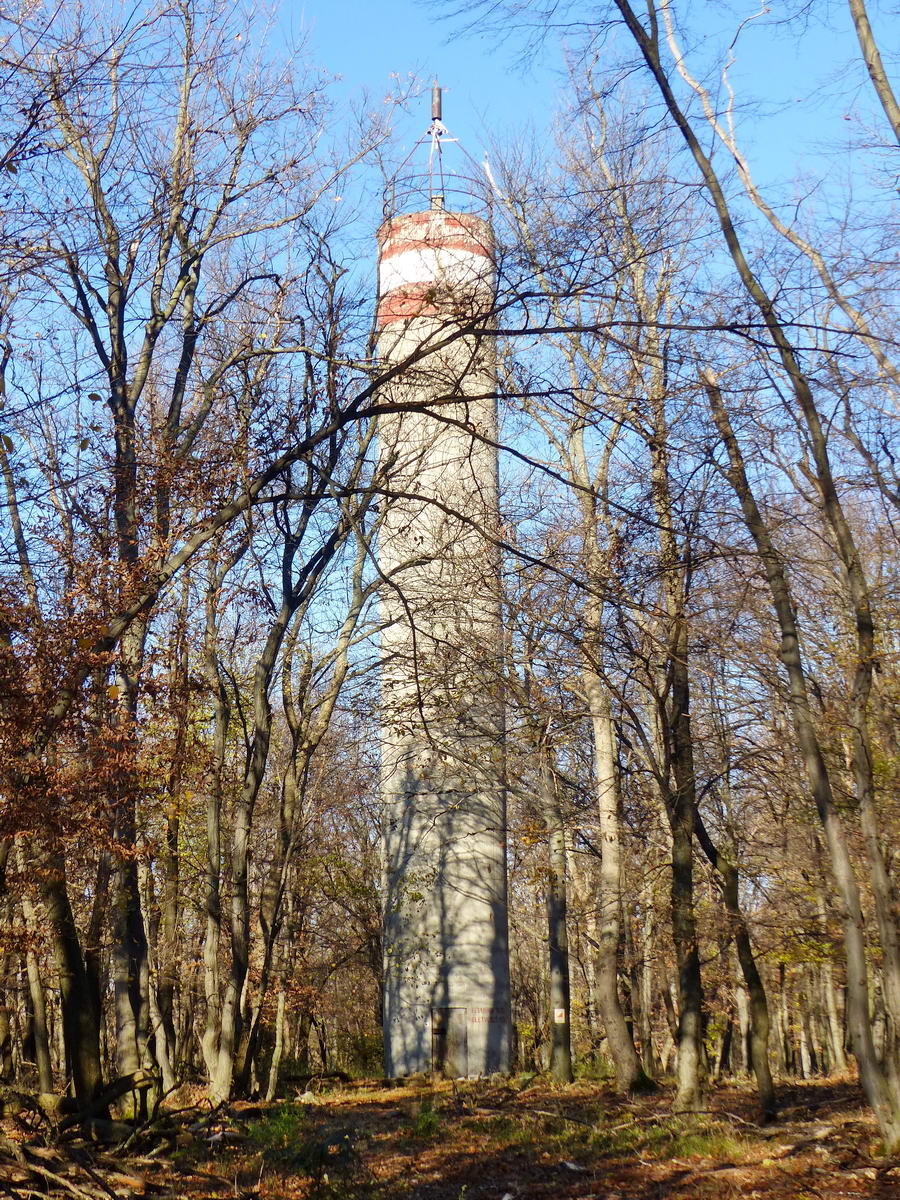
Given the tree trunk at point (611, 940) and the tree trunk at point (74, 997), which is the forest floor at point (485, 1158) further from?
the tree trunk at point (611, 940)

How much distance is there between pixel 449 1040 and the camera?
1967cm

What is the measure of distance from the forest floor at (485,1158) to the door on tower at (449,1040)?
6497 millimetres

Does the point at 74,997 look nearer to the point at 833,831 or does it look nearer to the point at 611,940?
the point at 833,831

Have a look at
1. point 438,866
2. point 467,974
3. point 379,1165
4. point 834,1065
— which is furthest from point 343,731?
point 834,1065

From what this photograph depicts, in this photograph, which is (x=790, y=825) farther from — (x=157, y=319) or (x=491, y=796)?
(x=157, y=319)

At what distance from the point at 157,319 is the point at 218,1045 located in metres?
9.77

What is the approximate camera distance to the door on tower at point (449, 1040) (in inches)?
766

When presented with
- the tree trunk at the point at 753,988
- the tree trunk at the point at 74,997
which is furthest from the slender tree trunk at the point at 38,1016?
the tree trunk at the point at 753,988

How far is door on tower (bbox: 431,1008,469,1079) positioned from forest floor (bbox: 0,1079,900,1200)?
6.50 m

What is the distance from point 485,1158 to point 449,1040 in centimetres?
1039

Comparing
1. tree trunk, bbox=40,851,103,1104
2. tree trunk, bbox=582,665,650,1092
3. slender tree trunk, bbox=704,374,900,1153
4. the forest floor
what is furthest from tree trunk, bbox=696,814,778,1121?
tree trunk, bbox=40,851,103,1104

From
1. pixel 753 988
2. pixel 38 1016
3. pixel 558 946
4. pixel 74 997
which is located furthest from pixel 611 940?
pixel 74 997

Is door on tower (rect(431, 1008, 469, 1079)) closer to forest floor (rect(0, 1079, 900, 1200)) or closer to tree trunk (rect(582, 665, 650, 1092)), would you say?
tree trunk (rect(582, 665, 650, 1092))

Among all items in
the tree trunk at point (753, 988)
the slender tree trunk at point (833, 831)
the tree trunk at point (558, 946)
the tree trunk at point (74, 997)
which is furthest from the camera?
the tree trunk at point (558, 946)
